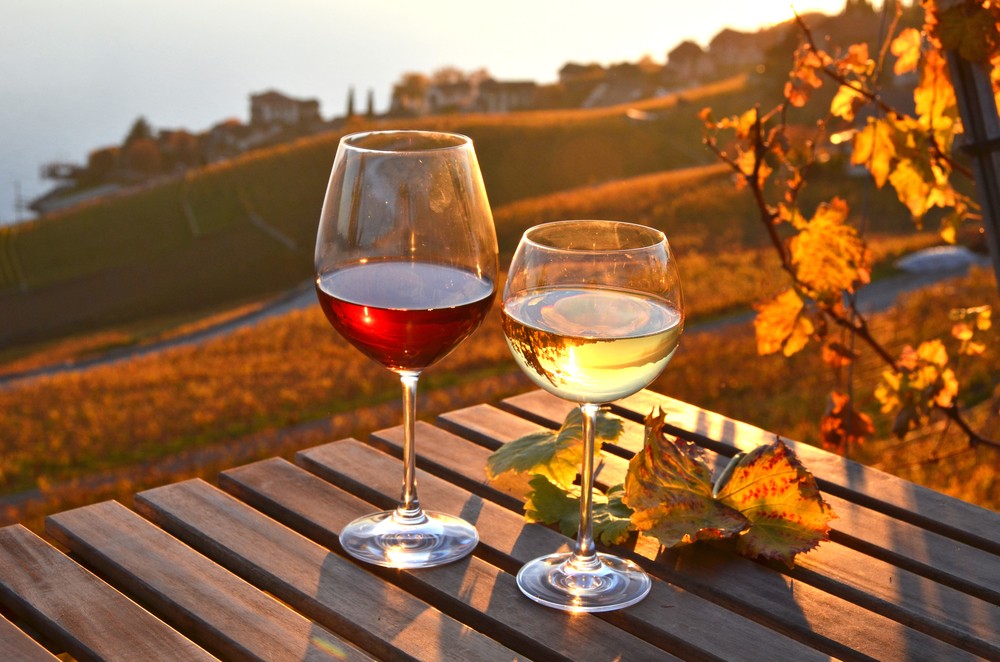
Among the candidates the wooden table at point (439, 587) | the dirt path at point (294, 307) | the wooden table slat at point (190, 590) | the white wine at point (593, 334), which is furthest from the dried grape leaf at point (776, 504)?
the dirt path at point (294, 307)

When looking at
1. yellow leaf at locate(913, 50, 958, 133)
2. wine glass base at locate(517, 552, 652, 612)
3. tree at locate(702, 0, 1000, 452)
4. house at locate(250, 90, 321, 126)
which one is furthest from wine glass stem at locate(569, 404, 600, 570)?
house at locate(250, 90, 321, 126)

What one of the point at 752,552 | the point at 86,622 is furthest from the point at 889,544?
the point at 86,622

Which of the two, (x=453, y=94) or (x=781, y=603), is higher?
(x=781, y=603)

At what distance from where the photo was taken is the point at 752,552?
160 cm

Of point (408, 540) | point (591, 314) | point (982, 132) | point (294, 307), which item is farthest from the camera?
point (294, 307)

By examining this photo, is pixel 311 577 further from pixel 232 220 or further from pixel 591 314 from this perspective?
pixel 232 220

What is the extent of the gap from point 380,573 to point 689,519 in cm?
48

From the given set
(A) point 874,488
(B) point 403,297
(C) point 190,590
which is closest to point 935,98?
(A) point 874,488

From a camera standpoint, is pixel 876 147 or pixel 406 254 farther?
pixel 876 147

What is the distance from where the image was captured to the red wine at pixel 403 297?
5.12 feet

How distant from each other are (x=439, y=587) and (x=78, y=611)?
487mm

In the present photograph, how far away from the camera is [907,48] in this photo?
2996 mm

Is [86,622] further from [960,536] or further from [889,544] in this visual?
[960,536]

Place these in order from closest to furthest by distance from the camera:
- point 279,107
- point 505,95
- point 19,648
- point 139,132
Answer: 1. point 19,648
2. point 139,132
3. point 505,95
4. point 279,107
